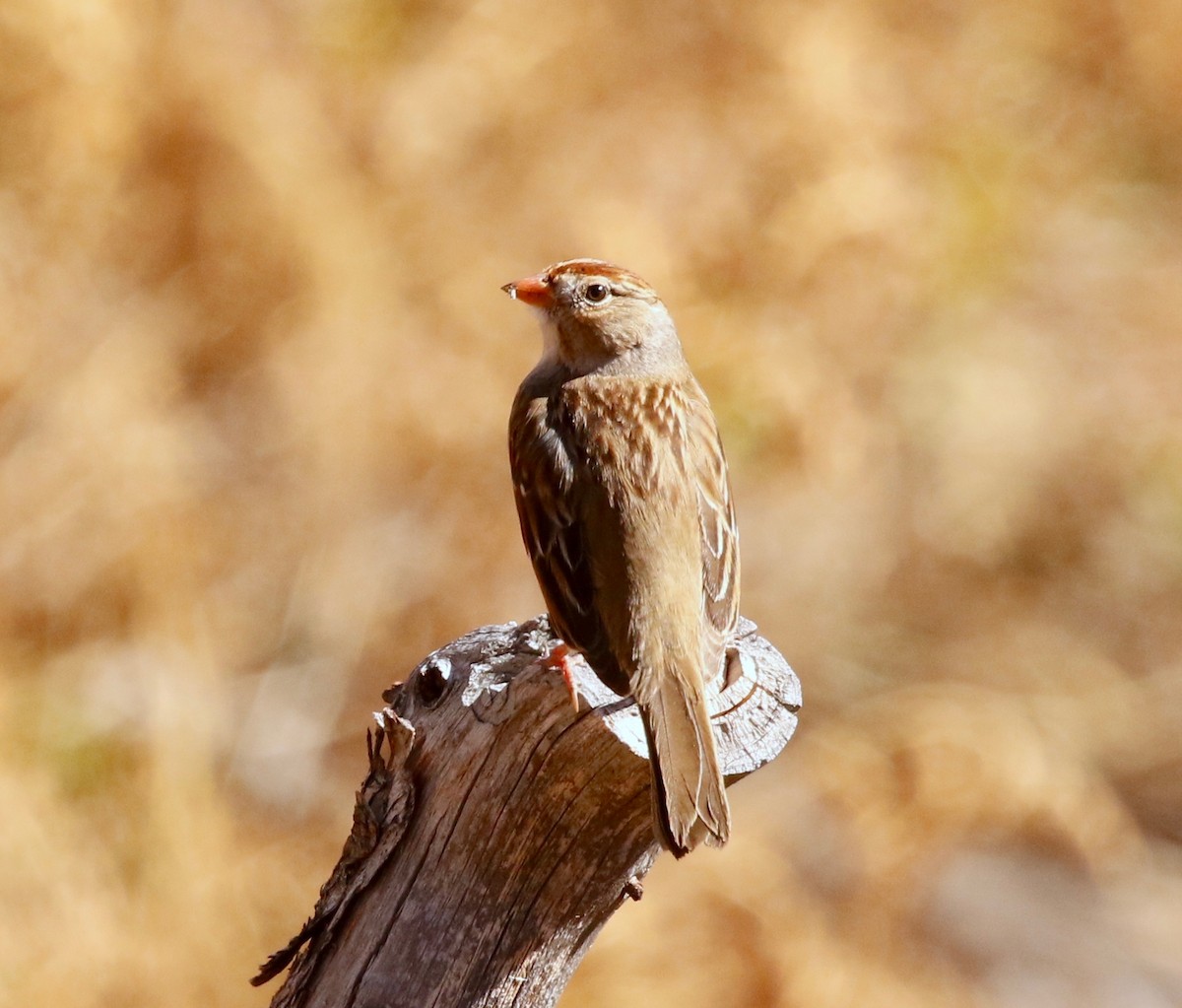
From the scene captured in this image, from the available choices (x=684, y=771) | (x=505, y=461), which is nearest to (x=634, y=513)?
(x=684, y=771)

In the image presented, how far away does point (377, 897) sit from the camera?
255 centimetres

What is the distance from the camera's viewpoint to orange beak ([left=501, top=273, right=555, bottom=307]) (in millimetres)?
3381

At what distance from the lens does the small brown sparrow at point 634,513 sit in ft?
7.93

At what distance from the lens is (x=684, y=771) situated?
2334mm

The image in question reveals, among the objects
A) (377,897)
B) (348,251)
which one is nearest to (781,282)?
(348,251)

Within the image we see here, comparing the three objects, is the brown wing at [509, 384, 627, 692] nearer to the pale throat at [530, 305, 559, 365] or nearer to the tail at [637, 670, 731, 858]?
the tail at [637, 670, 731, 858]

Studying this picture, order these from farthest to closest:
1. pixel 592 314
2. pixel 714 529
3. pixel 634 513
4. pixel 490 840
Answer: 1. pixel 592 314
2. pixel 714 529
3. pixel 634 513
4. pixel 490 840

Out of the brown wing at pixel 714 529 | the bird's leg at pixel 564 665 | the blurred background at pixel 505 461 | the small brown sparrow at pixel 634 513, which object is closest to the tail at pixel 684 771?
the small brown sparrow at pixel 634 513

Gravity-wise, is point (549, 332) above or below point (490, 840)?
above

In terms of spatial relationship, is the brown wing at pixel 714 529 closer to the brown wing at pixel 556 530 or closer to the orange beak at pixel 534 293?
the brown wing at pixel 556 530

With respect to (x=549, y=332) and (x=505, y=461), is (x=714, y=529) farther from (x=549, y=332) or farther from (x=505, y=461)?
(x=505, y=461)

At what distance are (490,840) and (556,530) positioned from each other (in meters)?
0.66

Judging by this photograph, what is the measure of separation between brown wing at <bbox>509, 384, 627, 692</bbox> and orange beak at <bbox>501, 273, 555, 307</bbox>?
10.8 inches

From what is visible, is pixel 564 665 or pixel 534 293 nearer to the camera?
pixel 564 665
